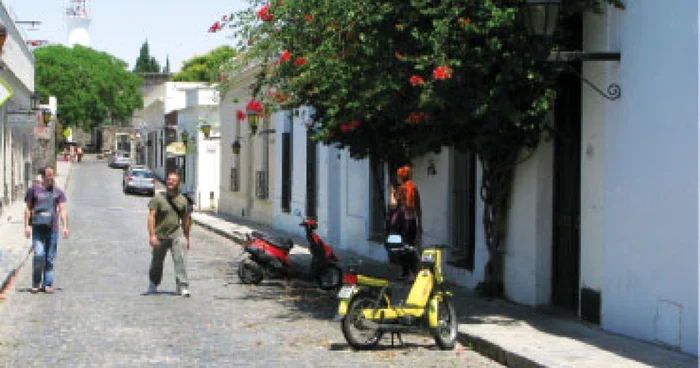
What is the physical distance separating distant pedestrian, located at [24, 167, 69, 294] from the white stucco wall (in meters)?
6.91

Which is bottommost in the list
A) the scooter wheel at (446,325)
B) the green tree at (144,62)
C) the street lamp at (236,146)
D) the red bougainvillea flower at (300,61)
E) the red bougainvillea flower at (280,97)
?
the scooter wheel at (446,325)

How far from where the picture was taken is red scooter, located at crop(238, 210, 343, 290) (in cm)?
1480

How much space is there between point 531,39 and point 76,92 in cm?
7394

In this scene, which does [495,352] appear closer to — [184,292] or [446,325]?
[446,325]

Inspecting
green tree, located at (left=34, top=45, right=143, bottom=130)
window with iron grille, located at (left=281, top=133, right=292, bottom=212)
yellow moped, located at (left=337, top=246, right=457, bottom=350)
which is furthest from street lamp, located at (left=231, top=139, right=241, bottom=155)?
green tree, located at (left=34, top=45, right=143, bottom=130)

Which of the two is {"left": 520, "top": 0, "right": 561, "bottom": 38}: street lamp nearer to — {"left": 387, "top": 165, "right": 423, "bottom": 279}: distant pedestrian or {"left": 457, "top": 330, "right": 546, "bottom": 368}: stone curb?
{"left": 457, "top": 330, "right": 546, "bottom": 368}: stone curb

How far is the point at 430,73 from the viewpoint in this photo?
414 inches

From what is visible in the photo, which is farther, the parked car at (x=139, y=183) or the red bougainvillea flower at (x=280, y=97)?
the parked car at (x=139, y=183)

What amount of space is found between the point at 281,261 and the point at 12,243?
900 cm

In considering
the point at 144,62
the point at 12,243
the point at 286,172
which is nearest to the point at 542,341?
the point at 12,243

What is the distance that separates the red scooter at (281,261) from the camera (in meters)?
14.8

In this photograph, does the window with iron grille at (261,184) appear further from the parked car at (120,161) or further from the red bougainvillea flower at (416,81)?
the parked car at (120,161)

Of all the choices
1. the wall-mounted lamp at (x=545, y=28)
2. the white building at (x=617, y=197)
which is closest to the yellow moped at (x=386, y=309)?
the white building at (x=617, y=197)

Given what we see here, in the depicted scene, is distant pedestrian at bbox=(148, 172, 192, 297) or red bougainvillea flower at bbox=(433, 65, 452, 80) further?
distant pedestrian at bbox=(148, 172, 192, 297)
